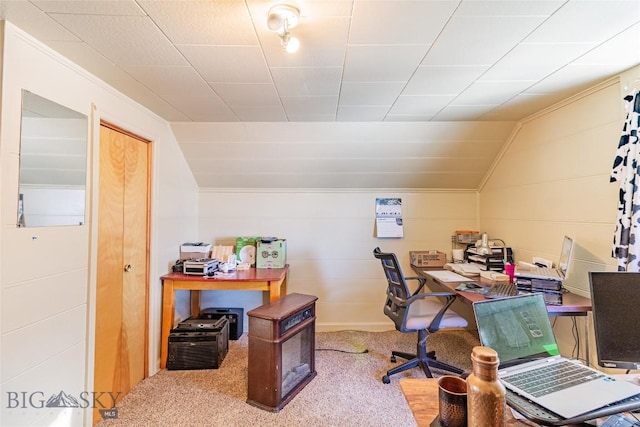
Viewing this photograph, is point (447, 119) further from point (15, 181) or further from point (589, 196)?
point (15, 181)

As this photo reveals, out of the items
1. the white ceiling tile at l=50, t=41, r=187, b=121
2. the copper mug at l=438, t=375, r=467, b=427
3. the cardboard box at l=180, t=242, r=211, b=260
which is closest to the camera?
the copper mug at l=438, t=375, r=467, b=427

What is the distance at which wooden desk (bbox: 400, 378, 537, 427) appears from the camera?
→ 2.74 ft

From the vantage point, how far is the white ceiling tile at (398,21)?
1.29 metres

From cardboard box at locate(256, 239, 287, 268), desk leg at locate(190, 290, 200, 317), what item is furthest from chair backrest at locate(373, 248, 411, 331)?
desk leg at locate(190, 290, 200, 317)

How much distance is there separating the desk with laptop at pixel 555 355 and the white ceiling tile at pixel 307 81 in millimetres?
1574

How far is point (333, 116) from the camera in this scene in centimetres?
275

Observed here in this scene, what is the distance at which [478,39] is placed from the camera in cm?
154

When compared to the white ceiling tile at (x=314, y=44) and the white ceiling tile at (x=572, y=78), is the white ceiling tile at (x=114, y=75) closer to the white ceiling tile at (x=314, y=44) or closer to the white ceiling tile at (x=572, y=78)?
the white ceiling tile at (x=314, y=44)

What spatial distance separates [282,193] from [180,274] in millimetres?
1409

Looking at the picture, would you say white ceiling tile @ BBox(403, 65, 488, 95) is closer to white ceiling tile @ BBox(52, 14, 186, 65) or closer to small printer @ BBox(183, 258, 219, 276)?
white ceiling tile @ BBox(52, 14, 186, 65)

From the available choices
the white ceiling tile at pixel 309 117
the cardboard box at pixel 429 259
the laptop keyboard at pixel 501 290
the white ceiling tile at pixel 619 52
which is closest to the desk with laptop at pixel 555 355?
the laptop keyboard at pixel 501 290

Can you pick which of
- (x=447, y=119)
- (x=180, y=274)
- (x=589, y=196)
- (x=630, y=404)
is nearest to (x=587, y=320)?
(x=589, y=196)

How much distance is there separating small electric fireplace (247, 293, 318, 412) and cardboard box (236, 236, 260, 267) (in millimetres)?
981

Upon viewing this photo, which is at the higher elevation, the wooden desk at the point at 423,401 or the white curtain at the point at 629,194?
the white curtain at the point at 629,194
